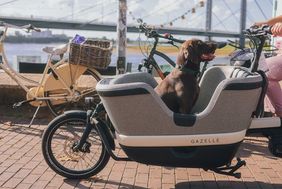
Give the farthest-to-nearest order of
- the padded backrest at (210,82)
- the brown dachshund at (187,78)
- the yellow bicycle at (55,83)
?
the yellow bicycle at (55,83), the padded backrest at (210,82), the brown dachshund at (187,78)

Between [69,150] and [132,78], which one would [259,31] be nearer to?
[132,78]

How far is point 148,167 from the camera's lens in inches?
185

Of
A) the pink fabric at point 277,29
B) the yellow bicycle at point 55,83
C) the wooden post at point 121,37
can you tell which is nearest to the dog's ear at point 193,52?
the pink fabric at point 277,29

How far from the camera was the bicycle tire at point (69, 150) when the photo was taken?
4.20 meters

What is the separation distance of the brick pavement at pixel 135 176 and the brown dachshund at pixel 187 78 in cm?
80

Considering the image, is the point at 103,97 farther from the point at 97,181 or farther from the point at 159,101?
the point at 97,181

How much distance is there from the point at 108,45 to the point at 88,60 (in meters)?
0.44

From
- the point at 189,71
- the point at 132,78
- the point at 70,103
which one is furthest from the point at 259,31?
the point at 70,103

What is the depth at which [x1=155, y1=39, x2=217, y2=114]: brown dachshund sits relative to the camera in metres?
3.86

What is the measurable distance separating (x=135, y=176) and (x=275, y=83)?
62.0 inches

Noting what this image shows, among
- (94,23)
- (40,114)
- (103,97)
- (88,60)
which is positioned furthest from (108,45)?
(94,23)

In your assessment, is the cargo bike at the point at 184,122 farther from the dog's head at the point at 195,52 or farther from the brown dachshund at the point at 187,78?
the dog's head at the point at 195,52

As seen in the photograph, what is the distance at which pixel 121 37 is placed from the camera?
7422 mm

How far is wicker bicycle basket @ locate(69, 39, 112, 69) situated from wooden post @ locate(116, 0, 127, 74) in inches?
50.0
